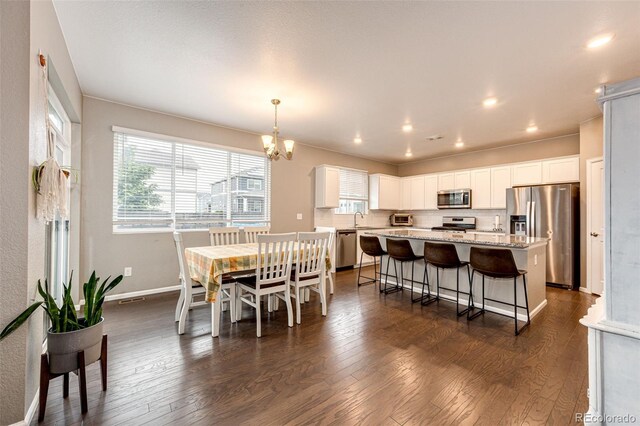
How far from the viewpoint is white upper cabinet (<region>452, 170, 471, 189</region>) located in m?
6.01

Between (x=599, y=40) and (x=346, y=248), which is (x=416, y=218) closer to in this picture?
(x=346, y=248)

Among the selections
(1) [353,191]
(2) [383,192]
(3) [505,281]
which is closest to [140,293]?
(1) [353,191]

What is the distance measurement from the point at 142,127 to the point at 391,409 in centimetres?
446

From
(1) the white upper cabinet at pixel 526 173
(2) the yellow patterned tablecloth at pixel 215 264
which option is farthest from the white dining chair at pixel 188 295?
(1) the white upper cabinet at pixel 526 173

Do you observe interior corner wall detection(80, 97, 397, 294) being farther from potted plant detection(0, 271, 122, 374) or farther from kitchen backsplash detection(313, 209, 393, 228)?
potted plant detection(0, 271, 122, 374)

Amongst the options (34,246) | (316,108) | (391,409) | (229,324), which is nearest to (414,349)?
(391,409)

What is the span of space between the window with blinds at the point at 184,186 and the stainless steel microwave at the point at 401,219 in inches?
150

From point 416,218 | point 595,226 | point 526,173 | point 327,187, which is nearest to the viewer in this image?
point 595,226

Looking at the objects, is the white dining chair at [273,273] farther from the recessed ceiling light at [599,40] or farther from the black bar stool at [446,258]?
the recessed ceiling light at [599,40]

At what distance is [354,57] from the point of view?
261 centimetres

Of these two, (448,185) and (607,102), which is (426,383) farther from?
(448,185)

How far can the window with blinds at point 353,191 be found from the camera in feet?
21.3

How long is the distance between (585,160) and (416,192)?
→ 3.22 m

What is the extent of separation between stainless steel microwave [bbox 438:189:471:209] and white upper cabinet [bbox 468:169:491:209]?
0.11 metres
